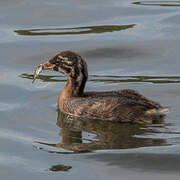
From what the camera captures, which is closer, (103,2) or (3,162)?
(3,162)

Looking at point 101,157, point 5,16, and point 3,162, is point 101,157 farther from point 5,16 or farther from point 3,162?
point 5,16

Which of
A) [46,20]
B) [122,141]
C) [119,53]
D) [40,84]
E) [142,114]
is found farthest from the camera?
[46,20]

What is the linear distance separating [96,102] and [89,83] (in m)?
2.16

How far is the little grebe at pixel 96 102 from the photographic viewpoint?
1259cm

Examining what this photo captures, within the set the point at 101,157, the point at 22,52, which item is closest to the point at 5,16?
the point at 22,52

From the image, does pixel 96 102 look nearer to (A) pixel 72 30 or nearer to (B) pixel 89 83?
(B) pixel 89 83

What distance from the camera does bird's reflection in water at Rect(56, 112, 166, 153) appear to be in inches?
454

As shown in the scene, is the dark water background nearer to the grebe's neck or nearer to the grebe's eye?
the grebe's neck

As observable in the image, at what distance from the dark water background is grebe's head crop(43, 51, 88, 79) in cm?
73

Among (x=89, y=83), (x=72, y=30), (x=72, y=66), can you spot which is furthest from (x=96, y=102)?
(x=72, y=30)

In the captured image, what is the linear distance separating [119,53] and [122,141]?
5526 mm

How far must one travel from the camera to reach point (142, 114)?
1256cm

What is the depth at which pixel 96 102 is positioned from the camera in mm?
12945

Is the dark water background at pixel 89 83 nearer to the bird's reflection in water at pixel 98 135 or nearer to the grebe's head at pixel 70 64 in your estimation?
the bird's reflection in water at pixel 98 135
